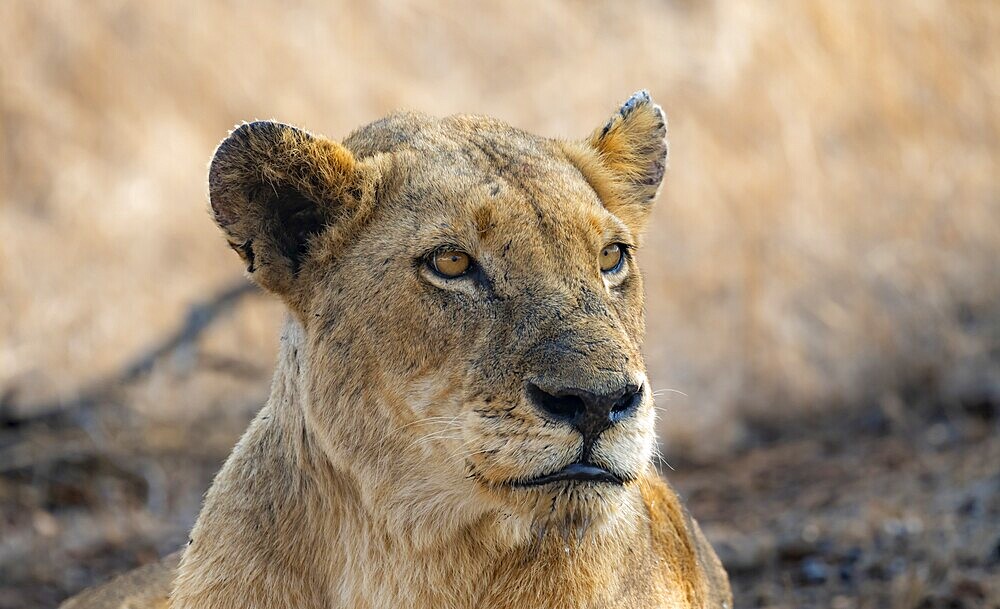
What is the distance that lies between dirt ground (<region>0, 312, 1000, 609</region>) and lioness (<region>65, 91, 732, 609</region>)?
261 centimetres

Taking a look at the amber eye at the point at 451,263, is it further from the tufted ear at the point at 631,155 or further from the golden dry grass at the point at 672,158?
the golden dry grass at the point at 672,158

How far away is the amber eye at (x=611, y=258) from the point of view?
3387mm

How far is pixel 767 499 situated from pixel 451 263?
4.95m

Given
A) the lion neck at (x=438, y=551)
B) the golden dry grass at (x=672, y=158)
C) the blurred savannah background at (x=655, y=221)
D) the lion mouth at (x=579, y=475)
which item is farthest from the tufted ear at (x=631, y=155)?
the golden dry grass at (x=672, y=158)

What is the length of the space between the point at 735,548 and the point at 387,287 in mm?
3612

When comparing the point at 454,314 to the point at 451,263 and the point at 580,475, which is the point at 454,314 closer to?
the point at 451,263

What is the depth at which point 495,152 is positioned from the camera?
3459 mm

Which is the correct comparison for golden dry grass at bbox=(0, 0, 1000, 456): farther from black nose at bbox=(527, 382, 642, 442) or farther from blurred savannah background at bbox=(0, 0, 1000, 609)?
black nose at bbox=(527, 382, 642, 442)

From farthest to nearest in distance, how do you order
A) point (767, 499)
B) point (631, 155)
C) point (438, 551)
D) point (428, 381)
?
point (767, 499) → point (631, 155) → point (438, 551) → point (428, 381)

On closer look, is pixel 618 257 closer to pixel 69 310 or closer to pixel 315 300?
pixel 315 300

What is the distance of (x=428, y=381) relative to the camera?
313cm

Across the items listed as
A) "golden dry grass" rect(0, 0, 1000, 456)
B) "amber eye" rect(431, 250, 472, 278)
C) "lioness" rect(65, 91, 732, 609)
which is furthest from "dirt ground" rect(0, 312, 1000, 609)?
"amber eye" rect(431, 250, 472, 278)

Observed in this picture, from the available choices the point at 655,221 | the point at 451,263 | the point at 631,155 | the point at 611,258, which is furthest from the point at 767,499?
the point at 451,263

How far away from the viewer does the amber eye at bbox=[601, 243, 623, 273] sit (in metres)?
3.39
